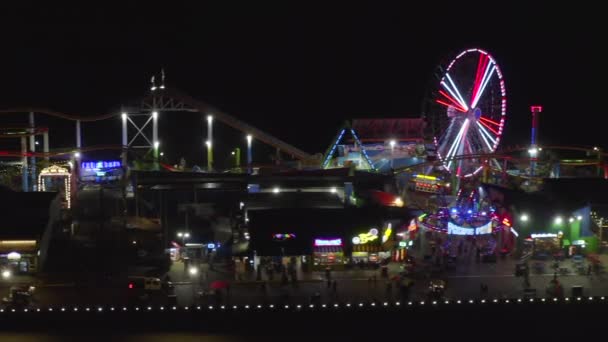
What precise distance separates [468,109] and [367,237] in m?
7.73

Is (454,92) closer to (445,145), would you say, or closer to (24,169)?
(445,145)

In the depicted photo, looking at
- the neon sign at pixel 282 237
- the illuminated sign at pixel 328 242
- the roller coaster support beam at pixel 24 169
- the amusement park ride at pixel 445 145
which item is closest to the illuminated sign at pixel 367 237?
the illuminated sign at pixel 328 242

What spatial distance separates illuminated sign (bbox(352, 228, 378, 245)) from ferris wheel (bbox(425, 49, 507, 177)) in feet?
19.2

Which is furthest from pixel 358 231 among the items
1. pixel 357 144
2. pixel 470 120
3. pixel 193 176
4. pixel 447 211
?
pixel 357 144

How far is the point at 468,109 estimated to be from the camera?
24.3 m

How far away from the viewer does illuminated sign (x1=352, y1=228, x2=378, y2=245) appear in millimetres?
18641

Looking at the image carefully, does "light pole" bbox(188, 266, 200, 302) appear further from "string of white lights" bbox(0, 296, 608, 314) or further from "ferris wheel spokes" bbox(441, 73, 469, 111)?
"ferris wheel spokes" bbox(441, 73, 469, 111)

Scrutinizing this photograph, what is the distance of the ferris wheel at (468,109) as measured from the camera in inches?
936

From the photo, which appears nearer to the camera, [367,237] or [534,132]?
[367,237]

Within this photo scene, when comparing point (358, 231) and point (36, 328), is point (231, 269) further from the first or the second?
point (36, 328)

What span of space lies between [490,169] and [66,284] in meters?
14.4

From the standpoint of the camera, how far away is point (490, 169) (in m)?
24.8

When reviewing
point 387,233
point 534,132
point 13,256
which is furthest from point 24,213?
point 534,132

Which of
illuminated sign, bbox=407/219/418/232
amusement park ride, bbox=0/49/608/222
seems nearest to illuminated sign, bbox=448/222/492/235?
amusement park ride, bbox=0/49/608/222
